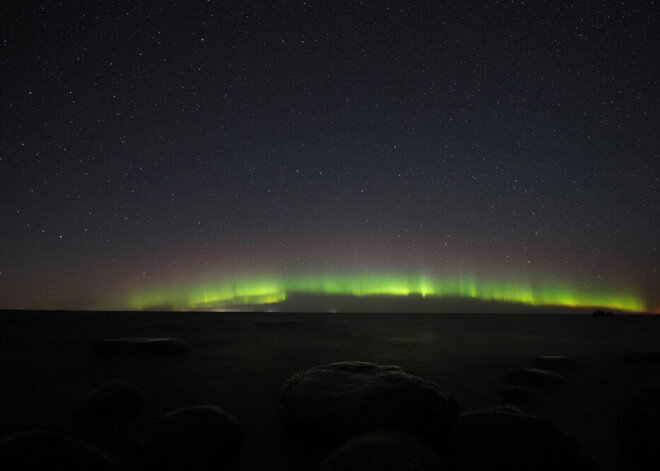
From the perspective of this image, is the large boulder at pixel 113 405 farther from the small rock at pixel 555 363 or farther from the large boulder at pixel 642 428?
the small rock at pixel 555 363

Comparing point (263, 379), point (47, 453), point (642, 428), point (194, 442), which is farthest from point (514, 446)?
point (263, 379)

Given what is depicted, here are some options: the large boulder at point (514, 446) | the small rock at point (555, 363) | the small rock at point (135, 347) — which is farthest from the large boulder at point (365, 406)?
the small rock at point (135, 347)

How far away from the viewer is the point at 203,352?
8.52 metres

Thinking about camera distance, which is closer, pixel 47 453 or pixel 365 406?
pixel 47 453

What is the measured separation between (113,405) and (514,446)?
357 centimetres

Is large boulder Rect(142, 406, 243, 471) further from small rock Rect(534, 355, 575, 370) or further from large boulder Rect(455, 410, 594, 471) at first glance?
small rock Rect(534, 355, 575, 370)

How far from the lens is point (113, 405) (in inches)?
144

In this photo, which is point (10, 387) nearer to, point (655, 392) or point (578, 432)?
point (578, 432)

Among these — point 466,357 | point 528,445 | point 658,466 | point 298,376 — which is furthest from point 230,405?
point 466,357

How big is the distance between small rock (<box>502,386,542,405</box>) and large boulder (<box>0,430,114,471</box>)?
4.06m

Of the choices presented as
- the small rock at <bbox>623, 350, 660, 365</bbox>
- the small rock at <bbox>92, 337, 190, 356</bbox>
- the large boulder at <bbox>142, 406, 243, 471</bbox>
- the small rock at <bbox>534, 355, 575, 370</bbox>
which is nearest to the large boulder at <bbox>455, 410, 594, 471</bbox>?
the large boulder at <bbox>142, 406, 243, 471</bbox>

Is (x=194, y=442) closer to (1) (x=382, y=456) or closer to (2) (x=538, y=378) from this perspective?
(1) (x=382, y=456)

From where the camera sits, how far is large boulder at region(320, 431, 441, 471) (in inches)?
78.5

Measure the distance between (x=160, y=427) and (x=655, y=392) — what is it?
375 centimetres
